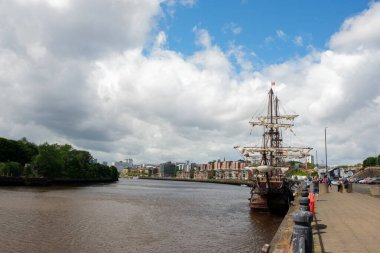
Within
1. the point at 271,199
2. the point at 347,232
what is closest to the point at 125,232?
the point at 347,232

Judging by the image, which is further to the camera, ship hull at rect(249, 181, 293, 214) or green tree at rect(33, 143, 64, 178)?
green tree at rect(33, 143, 64, 178)

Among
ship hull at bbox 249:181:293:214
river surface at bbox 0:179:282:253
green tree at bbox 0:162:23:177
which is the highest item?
green tree at bbox 0:162:23:177

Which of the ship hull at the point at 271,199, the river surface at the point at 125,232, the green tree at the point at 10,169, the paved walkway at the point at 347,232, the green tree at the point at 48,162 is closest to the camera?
the paved walkway at the point at 347,232

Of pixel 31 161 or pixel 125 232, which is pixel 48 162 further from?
Answer: pixel 125 232

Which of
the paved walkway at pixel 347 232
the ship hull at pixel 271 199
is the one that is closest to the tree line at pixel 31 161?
the ship hull at pixel 271 199

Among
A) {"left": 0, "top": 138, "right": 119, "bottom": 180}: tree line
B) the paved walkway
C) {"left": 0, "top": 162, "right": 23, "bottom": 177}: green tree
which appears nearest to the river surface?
the paved walkway

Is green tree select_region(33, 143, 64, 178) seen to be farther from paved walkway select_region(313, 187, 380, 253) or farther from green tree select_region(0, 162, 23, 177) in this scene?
paved walkway select_region(313, 187, 380, 253)

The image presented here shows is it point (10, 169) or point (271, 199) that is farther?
point (10, 169)

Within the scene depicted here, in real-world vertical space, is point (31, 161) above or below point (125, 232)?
above

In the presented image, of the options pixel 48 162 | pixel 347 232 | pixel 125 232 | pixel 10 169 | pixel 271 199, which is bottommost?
pixel 125 232

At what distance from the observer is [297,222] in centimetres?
708

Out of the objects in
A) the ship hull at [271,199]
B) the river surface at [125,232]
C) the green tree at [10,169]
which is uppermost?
the green tree at [10,169]

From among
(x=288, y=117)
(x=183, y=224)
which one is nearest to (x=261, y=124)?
(x=288, y=117)

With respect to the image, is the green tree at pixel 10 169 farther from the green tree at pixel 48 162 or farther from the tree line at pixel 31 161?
the green tree at pixel 48 162
